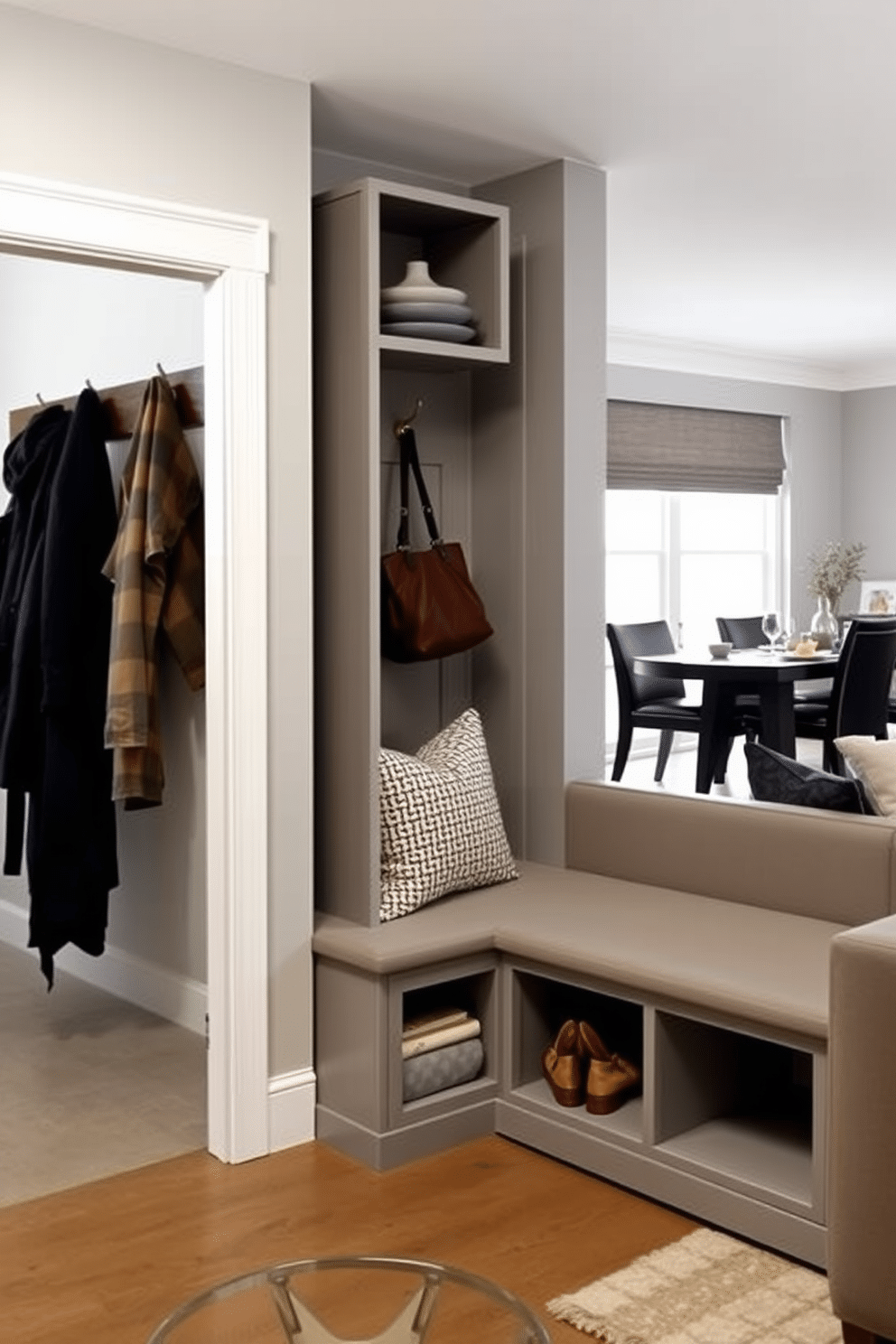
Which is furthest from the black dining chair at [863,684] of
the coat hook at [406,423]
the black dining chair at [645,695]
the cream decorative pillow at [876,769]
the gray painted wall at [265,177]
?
the gray painted wall at [265,177]

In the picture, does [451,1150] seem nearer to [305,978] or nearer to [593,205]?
[305,978]

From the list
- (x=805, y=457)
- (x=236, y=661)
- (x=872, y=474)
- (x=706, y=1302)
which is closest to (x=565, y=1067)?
(x=706, y=1302)

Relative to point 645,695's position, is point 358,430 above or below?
above

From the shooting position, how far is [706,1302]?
2.54 m

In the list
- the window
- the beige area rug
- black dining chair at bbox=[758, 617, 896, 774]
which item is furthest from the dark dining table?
the beige area rug

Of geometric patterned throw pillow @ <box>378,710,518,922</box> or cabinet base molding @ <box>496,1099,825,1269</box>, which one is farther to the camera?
geometric patterned throw pillow @ <box>378,710,518,922</box>

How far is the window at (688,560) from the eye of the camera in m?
8.29

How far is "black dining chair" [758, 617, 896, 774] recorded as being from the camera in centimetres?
588

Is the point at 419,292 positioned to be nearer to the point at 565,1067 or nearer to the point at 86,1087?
the point at 565,1067

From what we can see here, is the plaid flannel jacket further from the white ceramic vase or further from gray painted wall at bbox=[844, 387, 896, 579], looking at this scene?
gray painted wall at bbox=[844, 387, 896, 579]

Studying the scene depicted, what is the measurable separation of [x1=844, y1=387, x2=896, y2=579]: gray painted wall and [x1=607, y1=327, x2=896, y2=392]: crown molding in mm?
120

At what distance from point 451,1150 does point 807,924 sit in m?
0.93

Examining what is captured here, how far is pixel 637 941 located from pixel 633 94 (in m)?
1.91

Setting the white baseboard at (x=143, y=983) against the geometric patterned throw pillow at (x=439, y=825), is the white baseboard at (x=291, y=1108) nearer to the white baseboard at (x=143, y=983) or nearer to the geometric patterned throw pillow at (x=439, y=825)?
the geometric patterned throw pillow at (x=439, y=825)
